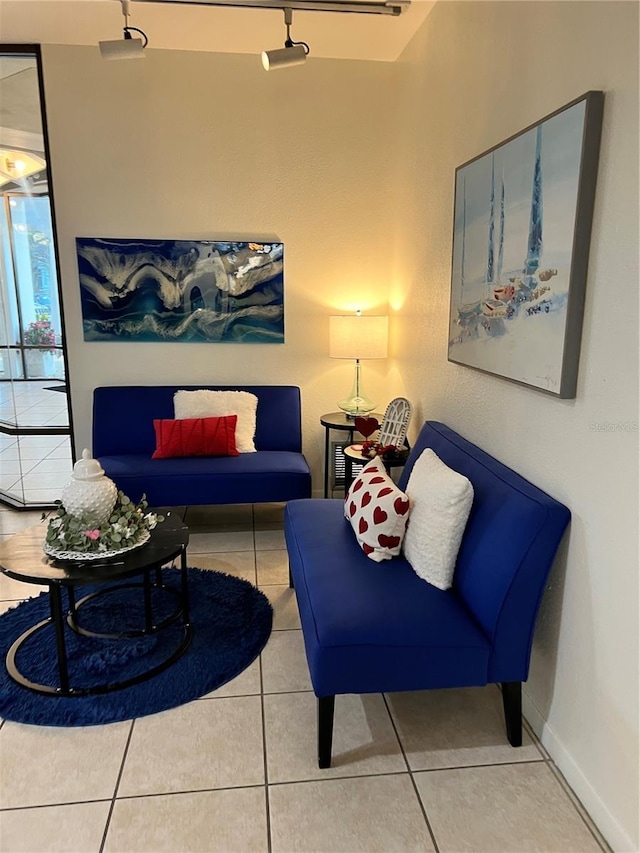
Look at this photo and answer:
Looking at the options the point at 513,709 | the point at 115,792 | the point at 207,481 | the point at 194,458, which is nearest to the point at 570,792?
the point at 513,709

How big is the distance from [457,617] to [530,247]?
123 centimetres

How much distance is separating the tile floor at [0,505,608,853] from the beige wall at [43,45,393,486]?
7.58 feet

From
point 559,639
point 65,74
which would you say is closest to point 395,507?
point 559,639

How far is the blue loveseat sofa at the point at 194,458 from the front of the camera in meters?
3.29

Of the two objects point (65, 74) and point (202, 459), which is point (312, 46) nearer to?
point (65, 74)

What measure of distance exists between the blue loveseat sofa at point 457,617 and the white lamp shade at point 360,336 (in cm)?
174

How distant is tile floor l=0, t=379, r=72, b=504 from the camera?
3.86 m

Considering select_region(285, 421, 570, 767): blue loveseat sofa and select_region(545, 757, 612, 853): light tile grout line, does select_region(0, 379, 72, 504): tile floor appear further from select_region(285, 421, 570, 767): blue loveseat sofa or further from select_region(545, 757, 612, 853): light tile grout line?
select_region(545, 757, 612, 853): light tile grout line

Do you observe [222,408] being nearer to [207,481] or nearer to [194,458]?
[194,458]

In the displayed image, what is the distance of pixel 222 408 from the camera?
146 inches

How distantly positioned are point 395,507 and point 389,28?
2692mm

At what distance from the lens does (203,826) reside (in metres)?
1.63

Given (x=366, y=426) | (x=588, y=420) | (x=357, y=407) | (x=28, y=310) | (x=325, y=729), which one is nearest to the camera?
(x=588, y=420)

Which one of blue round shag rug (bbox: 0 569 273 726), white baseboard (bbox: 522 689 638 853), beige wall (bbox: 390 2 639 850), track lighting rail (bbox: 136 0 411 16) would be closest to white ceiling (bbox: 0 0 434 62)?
track lighting rail (bbox: 136 0 411 16)
